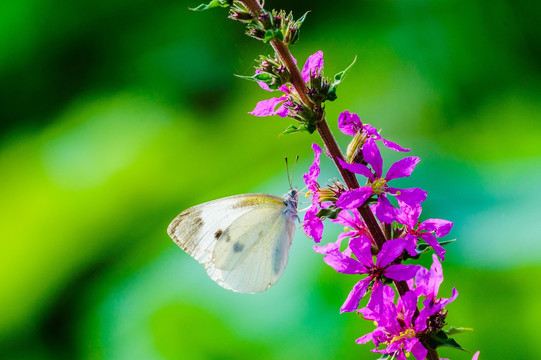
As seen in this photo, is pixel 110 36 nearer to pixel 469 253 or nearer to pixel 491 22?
pixel 491 22

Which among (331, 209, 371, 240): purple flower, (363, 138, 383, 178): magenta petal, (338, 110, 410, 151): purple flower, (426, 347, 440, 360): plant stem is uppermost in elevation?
(338, 110, 410, 151): purple flower

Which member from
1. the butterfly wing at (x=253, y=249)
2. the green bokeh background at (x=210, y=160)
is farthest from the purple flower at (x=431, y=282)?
the green bokeh background at (x=210, y=160)

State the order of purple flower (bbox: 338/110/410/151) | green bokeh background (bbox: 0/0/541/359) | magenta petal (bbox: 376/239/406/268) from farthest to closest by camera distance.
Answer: green bokeh background (bbox: 0/0/541/359), purple flower (bbox: 338/110/410/151), magenta petal (bbox: 376/239/406/268)

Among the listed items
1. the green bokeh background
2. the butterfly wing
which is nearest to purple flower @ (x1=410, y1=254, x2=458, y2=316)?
the butterfly wing

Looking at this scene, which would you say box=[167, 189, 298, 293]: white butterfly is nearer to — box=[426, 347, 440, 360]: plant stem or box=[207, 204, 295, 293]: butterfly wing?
box=[207, 204, 295, 293]: butterfly wing

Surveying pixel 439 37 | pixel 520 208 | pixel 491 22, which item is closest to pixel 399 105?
pixel 439 37
